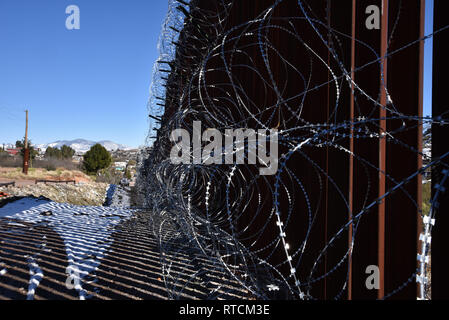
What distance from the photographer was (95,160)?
3856 cm

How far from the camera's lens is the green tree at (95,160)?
38.5 meters

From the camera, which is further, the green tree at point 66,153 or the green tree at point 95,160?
the green tree at point 66,153

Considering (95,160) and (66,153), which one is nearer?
(95,160)

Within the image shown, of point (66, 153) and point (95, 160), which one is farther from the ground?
point (66, 153)

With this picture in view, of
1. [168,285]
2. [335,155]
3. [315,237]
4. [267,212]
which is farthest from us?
[267,212]

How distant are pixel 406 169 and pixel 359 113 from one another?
0.48 m

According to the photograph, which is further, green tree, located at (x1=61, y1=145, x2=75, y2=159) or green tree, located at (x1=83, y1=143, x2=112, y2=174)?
green tree, located at (x1=61, y1=145, x2=75, y2=159)

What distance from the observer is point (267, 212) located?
9.17 ft

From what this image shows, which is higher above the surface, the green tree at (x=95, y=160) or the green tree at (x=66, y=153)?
the green tree at (x=66, y=153)

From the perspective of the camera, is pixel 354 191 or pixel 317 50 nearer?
pixel 354 191

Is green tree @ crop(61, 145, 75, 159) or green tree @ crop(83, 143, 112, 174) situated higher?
green tree @ crop(61, 145, 75, 159)

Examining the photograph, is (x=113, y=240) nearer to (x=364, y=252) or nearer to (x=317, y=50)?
(x=364, y=252)

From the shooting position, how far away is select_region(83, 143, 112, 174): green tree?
3852 cm
